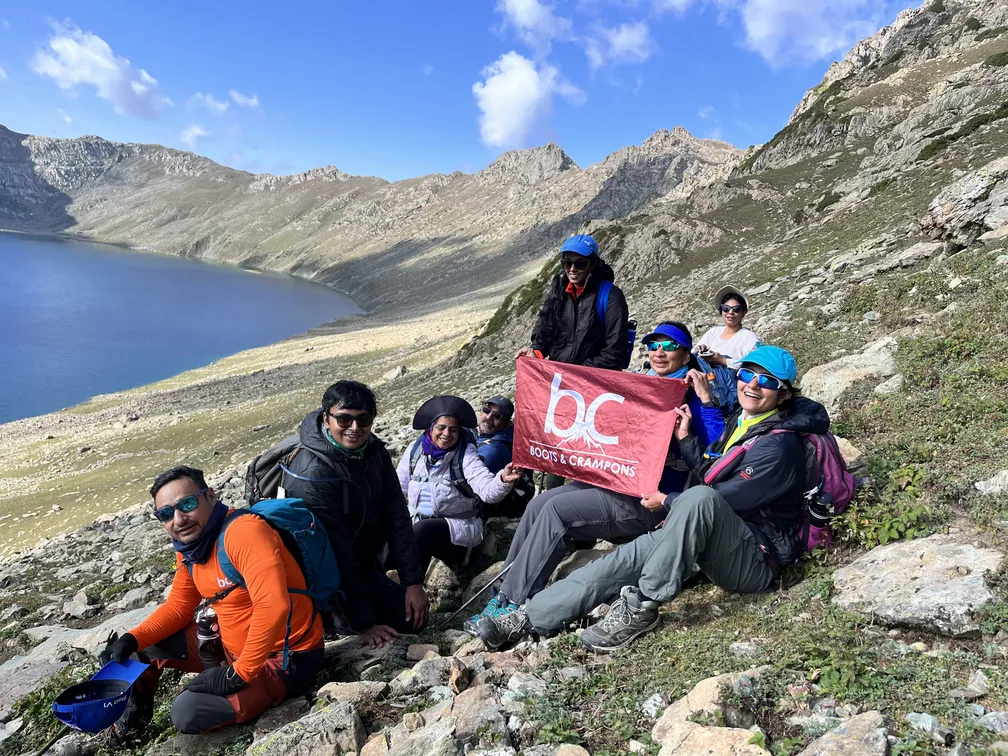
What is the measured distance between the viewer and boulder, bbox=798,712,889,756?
2549 mm

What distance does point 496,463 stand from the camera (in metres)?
6.85

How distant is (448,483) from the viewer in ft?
20.5

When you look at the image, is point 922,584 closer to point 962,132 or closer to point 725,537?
point 725,537

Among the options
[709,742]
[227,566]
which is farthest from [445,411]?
[709,742]

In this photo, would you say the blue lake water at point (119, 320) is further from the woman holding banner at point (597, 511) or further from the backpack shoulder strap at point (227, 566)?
the woman holding banner at point (597, 511)

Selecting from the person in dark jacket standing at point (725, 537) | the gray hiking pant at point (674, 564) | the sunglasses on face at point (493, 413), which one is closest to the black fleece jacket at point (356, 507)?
the person in dark jacket standing at point (725, 537)

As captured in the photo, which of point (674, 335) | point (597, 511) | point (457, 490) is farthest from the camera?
point (457, 490)

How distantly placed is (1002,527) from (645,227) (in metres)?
30.5

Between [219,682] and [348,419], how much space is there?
2115 mm

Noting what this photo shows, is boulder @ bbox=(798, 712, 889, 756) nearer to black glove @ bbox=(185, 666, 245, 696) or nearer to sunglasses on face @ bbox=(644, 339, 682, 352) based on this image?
sunglasses on face @ bbox=(644, 339, 682, 352)

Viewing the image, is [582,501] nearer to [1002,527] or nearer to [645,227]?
[1002,527]

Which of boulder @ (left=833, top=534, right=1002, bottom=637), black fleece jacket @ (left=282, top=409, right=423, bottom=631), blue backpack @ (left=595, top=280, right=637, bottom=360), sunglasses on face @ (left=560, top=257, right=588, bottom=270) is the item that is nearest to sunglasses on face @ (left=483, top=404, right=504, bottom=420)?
blue backpack @ (left=595, top=280, right=637, bottom=360)

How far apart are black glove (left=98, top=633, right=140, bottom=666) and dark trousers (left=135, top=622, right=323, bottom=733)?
0.22 m

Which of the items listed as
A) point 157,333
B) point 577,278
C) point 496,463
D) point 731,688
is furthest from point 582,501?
point 157,333
